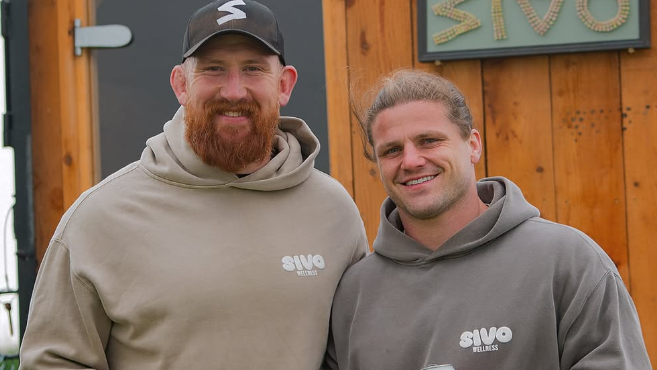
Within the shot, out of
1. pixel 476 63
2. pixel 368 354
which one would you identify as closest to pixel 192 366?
pixel 368 354

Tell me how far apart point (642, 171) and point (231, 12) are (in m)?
1.80

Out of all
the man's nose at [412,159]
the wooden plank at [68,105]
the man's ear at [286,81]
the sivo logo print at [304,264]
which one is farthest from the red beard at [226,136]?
the wooden plank at [68,105]

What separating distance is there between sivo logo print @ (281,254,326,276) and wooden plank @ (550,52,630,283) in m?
1.39

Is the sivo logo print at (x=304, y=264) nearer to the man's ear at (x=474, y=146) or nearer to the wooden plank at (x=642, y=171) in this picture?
the man's ear at (x=474, y=146)

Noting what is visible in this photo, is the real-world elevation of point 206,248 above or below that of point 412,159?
below

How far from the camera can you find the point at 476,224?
212cm

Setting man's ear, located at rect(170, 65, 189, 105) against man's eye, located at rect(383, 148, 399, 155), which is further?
man's ear, located at rect(170, 65, 189, 105)

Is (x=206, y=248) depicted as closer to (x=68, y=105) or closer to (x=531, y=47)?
(x=531, y=47)

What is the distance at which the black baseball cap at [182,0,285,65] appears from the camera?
7.52 feet

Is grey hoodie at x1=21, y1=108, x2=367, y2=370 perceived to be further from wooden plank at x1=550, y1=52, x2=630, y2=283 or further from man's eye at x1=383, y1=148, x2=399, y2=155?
wooden plank at x1=550, y1=52, x2=630, y2=283

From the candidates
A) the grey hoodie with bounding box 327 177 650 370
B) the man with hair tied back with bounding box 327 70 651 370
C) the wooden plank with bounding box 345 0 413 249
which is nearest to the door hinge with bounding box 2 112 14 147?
the wooden plank with bounding box 345 0 413 249

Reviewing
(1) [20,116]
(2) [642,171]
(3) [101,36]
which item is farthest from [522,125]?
(1) [20,116]

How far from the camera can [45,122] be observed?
377 centimetres

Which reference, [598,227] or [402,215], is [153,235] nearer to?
[402,215]
